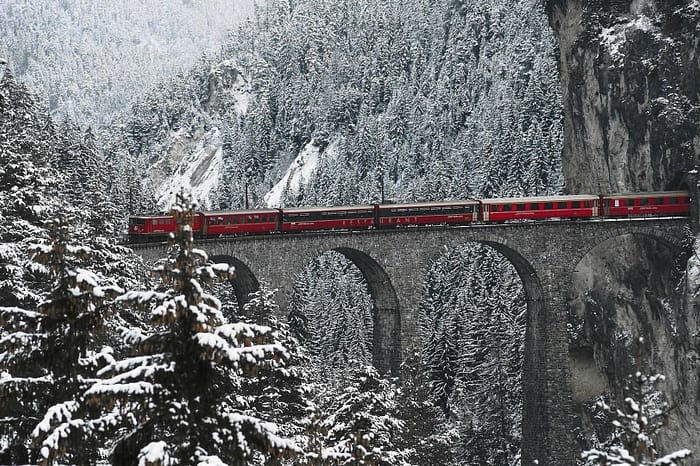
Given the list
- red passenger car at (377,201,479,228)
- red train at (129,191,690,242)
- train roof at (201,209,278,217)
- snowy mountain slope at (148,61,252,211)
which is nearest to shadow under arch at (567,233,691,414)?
red train at (129,191,690,242)

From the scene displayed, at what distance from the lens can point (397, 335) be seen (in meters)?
55.8

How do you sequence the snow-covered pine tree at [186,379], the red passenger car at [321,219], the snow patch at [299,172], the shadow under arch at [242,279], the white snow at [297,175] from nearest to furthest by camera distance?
the snow-covered pine tree at [186,379] < the shadow under arch at [242,279] < the red passenger car at [321,219] < the white snow at [297,175] < the snow patch at [299,172]

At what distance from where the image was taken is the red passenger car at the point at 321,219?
179ft

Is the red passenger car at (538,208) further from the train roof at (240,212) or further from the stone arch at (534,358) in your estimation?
the train roof at (240,212)

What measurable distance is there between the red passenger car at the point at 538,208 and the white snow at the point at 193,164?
123m

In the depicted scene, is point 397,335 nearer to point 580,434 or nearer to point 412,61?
point 580,434

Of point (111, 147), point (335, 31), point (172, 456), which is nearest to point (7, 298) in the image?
point (172, 456)

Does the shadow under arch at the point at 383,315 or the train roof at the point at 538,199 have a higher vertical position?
the train roof at the point at 538,199

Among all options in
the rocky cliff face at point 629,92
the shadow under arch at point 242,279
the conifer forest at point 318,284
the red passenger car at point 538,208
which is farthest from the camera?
the rocky cliff face at point 629,92

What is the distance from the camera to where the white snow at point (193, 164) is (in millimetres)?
178250

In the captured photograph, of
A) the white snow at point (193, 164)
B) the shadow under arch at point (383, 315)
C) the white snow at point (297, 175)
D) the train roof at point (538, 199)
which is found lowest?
the shadow under arch at point (383, 315)

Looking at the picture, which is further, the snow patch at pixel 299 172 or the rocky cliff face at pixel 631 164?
the snow patch at pixel 299 172

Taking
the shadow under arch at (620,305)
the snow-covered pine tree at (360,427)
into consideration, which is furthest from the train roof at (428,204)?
the snow-covered pine tree at (360,427)

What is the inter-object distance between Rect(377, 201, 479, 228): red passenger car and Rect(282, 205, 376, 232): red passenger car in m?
2.18
